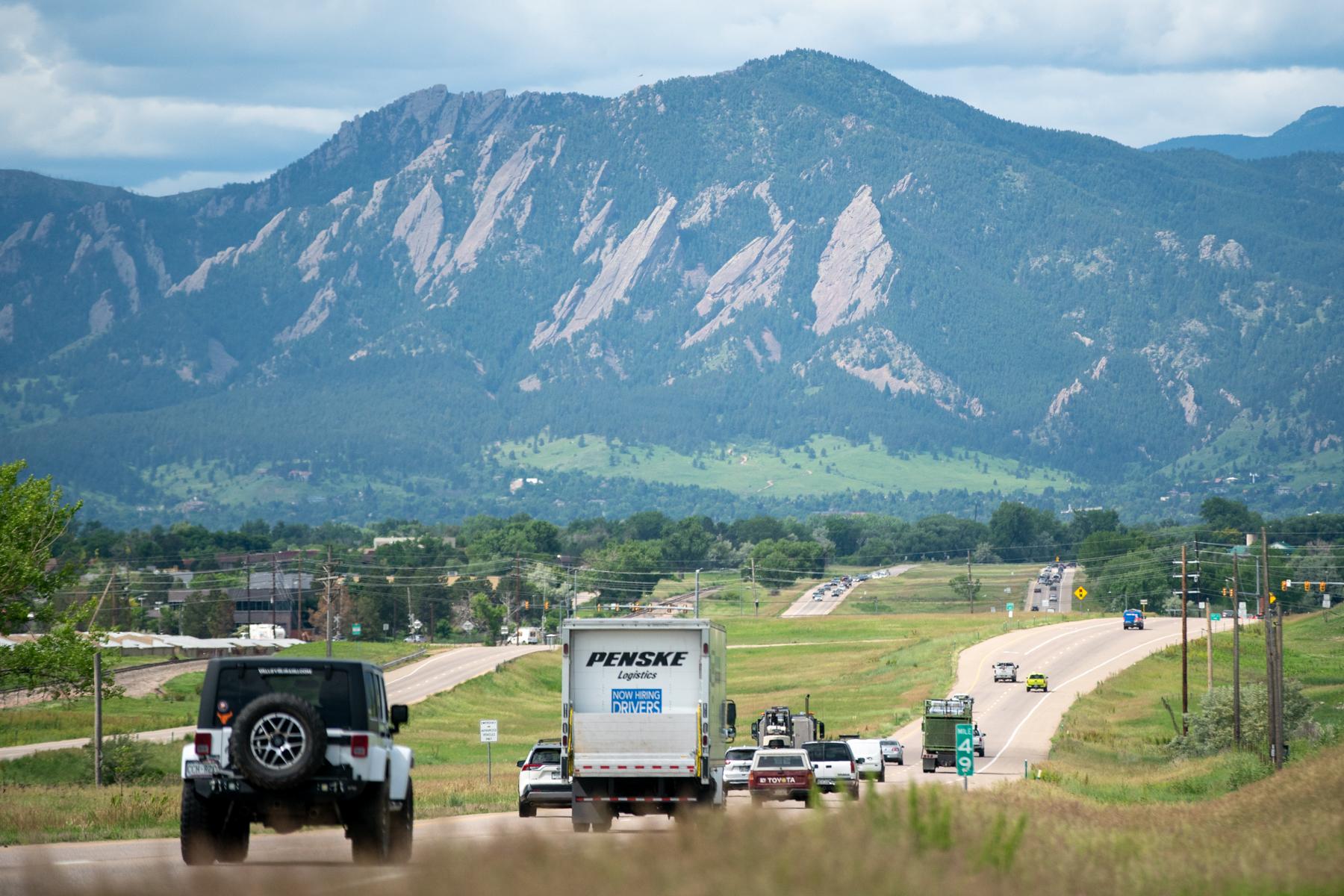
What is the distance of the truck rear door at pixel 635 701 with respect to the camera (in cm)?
3170

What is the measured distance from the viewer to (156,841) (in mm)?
28547

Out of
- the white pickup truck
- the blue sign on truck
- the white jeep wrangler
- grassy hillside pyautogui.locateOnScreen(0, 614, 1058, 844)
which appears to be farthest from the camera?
the white pickup truck

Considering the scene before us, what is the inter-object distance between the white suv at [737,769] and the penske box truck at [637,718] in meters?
17.4

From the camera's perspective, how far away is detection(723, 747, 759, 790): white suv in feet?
169

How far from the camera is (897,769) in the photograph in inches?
2771

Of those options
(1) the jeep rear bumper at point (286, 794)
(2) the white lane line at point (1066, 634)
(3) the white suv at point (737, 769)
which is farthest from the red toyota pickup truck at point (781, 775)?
(2) the white lane line at point (1066, 634)

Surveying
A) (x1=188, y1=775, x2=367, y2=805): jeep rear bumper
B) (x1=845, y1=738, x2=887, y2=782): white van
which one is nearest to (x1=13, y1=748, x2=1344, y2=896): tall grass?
(x1=188, y1=775, x2=367, y2=805): jeep rear bumper

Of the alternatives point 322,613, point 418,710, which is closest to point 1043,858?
point 418,710

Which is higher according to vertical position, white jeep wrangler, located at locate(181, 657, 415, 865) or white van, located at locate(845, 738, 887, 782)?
white jeep wrangler, located at locate(181, 657, 415, 865)

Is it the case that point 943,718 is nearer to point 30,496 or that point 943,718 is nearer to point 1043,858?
point 30,496

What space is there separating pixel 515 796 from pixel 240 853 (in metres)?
23.6

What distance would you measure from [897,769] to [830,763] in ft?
63.9

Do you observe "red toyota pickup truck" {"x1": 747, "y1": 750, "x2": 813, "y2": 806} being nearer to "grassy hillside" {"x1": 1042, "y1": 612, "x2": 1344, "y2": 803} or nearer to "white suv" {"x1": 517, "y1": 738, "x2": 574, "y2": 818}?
"white suv" {"x1": 517, "y1": 738, "x2": 574, "y2": 818}

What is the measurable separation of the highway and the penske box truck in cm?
98
